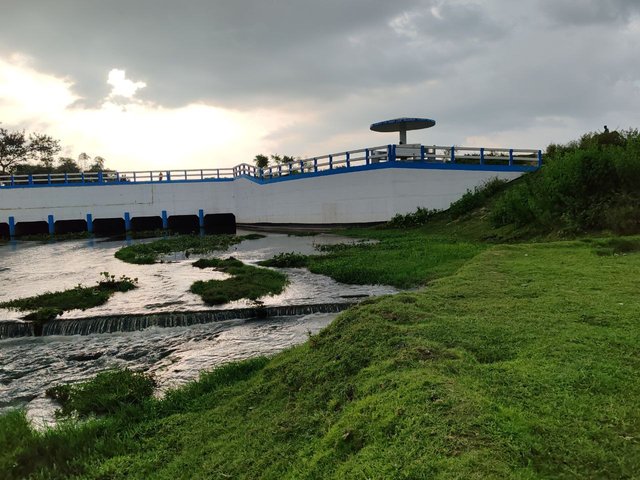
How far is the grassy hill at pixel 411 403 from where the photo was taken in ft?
10.5

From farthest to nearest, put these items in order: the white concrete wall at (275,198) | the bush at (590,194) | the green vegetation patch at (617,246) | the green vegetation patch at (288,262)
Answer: the white concrete wall at (275,198), the green vegetation patch at (288,262), the bush at (590,194), the green vegetation patch at (617,246)

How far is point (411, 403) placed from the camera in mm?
3734

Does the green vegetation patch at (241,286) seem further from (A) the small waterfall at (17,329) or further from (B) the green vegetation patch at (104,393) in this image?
(B) the green vegetation patch at (104,393)

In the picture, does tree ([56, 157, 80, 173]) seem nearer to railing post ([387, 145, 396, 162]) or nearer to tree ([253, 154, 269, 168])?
tree ([253, 154, 269, 168])

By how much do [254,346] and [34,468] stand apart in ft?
12.9

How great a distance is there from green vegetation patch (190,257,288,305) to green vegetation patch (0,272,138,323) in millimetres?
2187

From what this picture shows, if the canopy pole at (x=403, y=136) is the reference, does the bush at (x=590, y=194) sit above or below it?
below

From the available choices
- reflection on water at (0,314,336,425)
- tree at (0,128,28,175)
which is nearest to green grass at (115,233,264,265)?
reflection on water at (0,314,336,425)

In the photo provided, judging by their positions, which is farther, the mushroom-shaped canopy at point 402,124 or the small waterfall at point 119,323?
the mushroom-shaped canopy at point 402,124

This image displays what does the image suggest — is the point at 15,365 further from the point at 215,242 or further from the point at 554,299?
the point at 215,242

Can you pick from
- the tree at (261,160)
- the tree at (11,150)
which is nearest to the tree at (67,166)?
the tree at (11,150)

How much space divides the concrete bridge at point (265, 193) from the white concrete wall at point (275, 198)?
0.18 feet

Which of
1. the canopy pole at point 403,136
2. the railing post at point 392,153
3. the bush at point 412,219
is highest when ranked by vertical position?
the canopy pole at point 403,136

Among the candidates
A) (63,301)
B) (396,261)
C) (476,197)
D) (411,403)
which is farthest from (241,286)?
(476,197)
